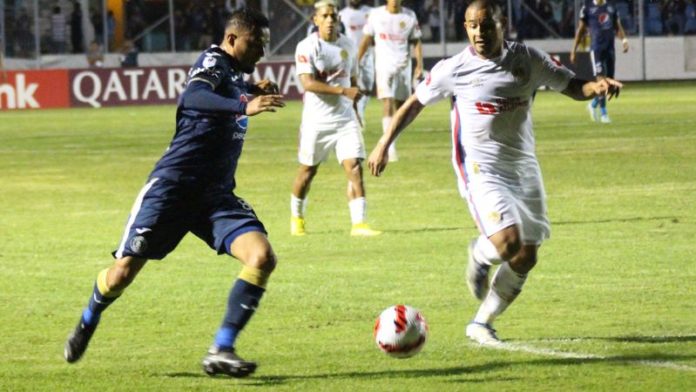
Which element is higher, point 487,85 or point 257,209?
point 487,85

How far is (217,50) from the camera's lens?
870 cm

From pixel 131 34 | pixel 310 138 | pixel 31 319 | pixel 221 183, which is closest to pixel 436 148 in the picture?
pixel 310 138

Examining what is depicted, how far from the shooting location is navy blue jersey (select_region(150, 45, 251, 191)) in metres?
8.58

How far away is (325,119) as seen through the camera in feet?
51.1

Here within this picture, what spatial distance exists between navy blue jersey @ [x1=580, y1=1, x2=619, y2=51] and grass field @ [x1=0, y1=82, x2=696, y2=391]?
585 centimetres

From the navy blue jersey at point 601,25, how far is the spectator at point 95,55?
17532 mm

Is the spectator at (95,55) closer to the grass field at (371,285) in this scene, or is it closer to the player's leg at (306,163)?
the grass field at (371,285)

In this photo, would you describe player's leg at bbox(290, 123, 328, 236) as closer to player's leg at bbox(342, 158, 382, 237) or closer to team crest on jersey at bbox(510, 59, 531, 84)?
player's leg at bbox(342, 158, 382, 237)

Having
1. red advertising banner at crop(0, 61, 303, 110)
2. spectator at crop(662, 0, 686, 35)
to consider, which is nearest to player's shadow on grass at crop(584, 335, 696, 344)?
red advertising banner at crop(0, 61, 303, 110)

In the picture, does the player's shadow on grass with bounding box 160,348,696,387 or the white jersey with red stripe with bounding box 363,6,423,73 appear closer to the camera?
the player's shadow on grass with bounding box 160,348,696,387

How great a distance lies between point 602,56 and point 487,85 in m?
21.1

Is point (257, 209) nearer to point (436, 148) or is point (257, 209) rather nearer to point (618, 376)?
point (436, 148)

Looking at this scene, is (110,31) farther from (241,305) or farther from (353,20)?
(241,305)

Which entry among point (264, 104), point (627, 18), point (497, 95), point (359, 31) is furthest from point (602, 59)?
point (264, 104)
